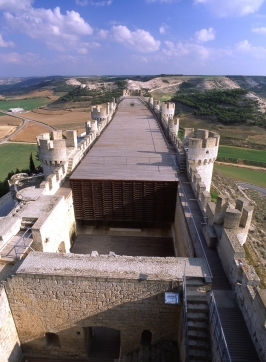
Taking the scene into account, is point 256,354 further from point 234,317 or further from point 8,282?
point 8,282

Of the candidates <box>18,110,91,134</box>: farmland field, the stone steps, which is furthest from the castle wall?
<box>18,110,91,134</box>: farmland field

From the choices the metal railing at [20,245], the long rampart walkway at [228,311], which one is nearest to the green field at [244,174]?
the long rampart walkway at [228,311]

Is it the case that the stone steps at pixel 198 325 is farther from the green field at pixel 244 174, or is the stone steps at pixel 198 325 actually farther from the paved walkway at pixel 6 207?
the green field at pixel 244 174

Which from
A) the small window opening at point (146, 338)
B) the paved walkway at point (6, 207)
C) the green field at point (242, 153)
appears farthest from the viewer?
the green field at point (242, 153)

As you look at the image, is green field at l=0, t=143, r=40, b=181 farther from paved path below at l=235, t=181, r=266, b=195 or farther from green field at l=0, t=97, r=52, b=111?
green field at l=0, t=97, r=52, b=111

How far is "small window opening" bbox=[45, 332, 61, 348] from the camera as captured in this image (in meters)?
10.7

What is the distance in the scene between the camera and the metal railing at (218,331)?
6.66 meters

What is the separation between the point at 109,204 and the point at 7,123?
81645 mm

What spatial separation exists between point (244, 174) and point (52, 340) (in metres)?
41.7

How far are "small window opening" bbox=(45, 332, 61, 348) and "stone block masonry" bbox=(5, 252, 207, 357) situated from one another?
2.64 ft

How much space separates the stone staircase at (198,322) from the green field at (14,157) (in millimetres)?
39558

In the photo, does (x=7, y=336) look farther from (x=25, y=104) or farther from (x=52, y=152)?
(x=25, y=104)

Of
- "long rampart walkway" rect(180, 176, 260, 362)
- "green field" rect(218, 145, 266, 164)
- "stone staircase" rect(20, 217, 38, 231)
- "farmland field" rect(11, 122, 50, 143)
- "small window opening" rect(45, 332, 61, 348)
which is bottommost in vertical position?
"farmland field" rect(11, 122, 50, 143)

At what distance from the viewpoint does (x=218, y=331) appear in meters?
7.35
